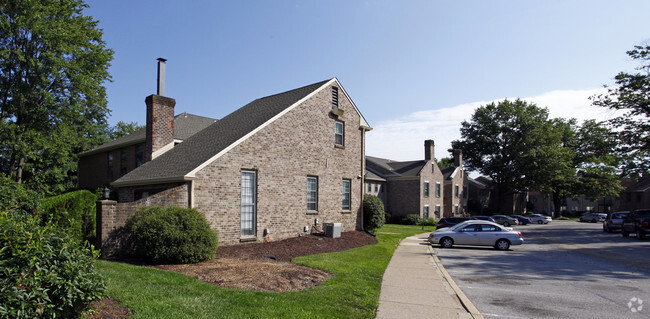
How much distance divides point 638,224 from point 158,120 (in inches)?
1261

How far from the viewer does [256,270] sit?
10.3 meters

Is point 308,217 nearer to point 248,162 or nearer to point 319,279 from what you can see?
point 248,162

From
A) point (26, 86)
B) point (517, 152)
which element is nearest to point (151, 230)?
point (26, 86)

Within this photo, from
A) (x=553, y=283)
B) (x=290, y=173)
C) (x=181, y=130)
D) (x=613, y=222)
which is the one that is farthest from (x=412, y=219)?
(x=553, y=283)

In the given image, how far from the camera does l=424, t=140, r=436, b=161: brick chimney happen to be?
47812mm

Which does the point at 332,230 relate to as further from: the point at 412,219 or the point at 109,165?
the point at 412,219

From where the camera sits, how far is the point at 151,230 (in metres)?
11.1

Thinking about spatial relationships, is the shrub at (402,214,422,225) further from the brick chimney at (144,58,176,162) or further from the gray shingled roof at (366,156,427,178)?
the brick chimney at (144,58,176,162)

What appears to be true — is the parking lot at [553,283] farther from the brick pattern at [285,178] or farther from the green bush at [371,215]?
the brick pattern at [285,178]

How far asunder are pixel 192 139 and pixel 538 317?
17.3 m

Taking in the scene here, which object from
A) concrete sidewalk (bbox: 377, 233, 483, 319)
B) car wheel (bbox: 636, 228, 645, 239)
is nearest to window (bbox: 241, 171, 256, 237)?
concrete sidewalk (bbox: 377, 233, 483, 319)

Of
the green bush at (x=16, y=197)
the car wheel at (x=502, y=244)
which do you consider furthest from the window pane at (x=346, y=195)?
the green bush at (x=16, y=197)

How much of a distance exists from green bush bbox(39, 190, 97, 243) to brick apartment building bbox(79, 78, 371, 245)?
214 cm

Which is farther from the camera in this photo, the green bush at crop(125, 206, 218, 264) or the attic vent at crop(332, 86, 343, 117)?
the attic vent at crop(332, 86, 343, 117)
